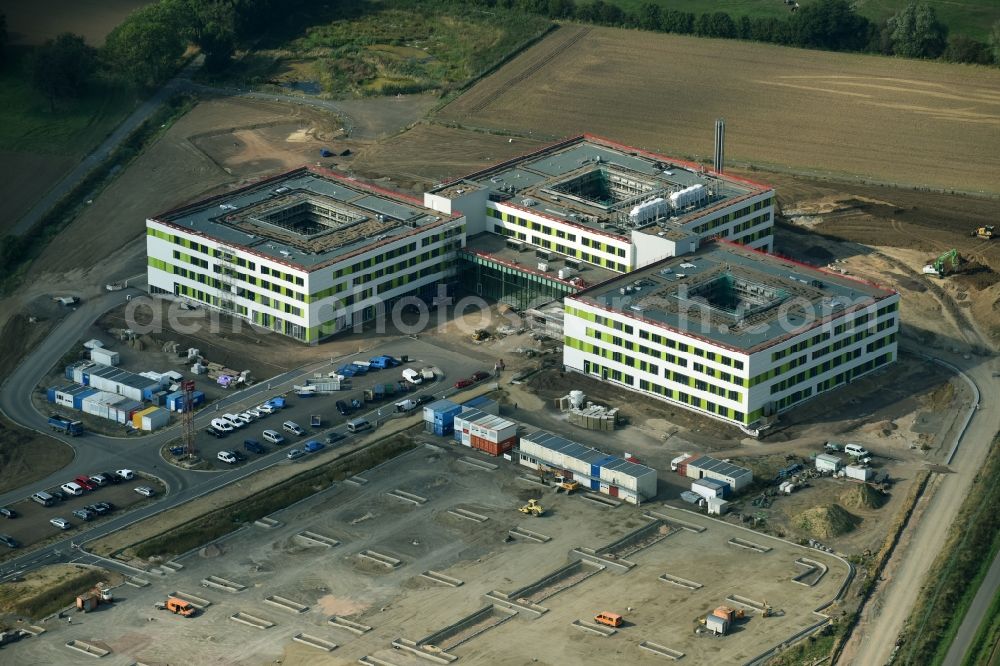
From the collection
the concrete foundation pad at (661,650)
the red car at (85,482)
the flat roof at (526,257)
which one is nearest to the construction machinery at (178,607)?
the red car at (85,482)

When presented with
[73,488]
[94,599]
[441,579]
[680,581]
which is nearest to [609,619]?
[680,581]

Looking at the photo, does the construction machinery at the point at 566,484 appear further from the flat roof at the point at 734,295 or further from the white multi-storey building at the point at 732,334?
the flat roof at the point at 734,295

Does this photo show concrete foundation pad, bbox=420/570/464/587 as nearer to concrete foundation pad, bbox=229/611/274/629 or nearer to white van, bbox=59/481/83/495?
concrete foundation pad, bbox=229/611/274/629

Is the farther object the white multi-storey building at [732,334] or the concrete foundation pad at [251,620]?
the white multi-storey building at [732,334]

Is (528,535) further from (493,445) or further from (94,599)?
(94,599)

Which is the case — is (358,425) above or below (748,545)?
below

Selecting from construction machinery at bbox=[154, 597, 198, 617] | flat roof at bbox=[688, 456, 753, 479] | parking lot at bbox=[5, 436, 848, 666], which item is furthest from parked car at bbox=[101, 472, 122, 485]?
flat roof at bbox=[688, 456, 753, 479]
